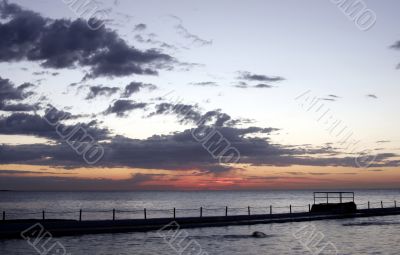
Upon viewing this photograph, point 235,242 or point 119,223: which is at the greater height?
point 119,223

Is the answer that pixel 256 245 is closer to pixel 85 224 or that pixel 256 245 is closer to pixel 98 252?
pixel 98 252

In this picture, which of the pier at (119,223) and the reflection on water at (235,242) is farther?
the pier at (119,223)

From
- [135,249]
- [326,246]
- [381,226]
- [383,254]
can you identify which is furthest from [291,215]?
[135,249]

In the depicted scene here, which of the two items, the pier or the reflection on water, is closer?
the reflection on water

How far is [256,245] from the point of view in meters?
36.4

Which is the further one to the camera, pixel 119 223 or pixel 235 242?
pixel 119 223

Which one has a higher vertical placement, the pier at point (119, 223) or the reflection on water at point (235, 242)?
the pier at point (119, 223)

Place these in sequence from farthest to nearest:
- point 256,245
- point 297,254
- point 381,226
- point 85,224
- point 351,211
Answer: point 351,211, point 381,226, point 85,224, point 256,245, point 297,254

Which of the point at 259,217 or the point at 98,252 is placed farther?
the point at 259,217

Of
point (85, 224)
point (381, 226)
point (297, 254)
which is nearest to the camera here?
point (297, 254)

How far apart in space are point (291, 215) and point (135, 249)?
29.4 m

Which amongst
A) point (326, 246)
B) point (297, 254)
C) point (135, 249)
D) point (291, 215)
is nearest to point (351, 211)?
point (291, 215)

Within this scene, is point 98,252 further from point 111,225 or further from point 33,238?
point 111,225

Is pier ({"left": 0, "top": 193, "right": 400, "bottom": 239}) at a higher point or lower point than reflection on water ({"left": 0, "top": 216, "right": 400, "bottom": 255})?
higher
